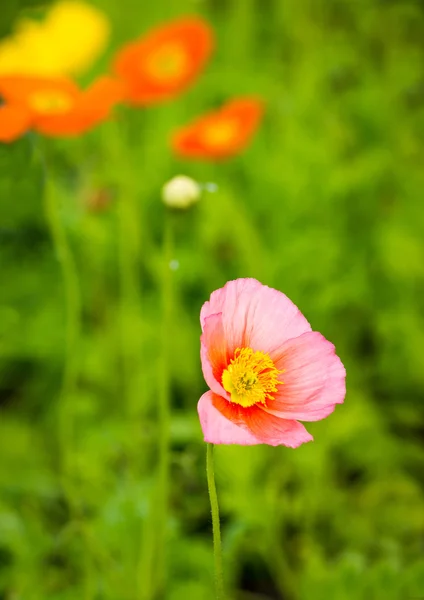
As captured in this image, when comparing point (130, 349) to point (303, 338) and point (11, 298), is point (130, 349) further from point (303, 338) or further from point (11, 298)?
point (303, 338)

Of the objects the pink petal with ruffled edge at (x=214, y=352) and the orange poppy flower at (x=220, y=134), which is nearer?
the pink petal with ruffled edge at (x=214, y=352)

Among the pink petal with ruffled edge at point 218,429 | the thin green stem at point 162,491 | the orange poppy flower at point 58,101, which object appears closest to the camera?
the pink petal with ruffled edge at point 218,429

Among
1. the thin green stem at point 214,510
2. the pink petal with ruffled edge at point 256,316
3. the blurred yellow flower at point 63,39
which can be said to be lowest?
the thin green stem at point 214,510

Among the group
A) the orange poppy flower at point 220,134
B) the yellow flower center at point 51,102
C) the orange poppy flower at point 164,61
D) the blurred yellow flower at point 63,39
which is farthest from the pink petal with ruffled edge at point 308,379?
the blurred yellow flower at point 63,39

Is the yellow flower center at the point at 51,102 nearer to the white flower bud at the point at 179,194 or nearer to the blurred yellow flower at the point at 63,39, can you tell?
the white flower bud at the point at 179,194

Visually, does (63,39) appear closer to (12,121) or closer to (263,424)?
(12,121)

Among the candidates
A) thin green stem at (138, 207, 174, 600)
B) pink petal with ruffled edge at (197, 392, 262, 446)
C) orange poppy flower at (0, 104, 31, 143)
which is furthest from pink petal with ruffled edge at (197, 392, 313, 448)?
orange poppy flower at (0, 104, 31, 143)

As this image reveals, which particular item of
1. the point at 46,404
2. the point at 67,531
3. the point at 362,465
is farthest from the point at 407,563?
the point at 46,404
